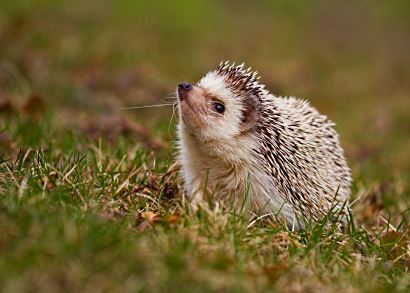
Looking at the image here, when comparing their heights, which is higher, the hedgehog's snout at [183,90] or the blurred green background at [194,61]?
the blurred green background at [194,61]

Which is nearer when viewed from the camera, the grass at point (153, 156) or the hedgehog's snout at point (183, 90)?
the grass at point (153, 156)

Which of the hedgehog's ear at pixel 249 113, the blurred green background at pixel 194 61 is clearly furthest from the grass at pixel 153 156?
the hedgehog's ear at pixel 249 113

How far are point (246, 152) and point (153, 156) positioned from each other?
3.87 ft

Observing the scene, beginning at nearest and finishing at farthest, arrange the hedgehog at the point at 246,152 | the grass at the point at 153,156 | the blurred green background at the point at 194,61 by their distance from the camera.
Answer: the grass at the point at 153,156, the hedgehog at the point at 246,152, the blurred green background at the point at 194,61

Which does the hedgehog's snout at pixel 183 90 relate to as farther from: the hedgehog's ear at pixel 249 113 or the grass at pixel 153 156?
the grass at pixel 153 156

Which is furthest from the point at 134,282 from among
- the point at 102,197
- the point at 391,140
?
the point at 391,140

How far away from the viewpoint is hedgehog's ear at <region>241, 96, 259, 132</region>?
5797 millimetres

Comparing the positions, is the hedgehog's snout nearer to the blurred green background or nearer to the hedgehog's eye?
the hedgehog's eye

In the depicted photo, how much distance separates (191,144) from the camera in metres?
5.93

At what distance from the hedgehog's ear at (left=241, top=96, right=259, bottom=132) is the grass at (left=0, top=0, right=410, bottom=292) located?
33.4 inches

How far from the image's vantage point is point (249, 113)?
5816mm

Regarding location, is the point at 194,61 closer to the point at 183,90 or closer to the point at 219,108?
the point at 219,108

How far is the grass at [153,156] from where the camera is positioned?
370cm

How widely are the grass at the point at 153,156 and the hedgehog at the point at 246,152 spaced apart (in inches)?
12.0
